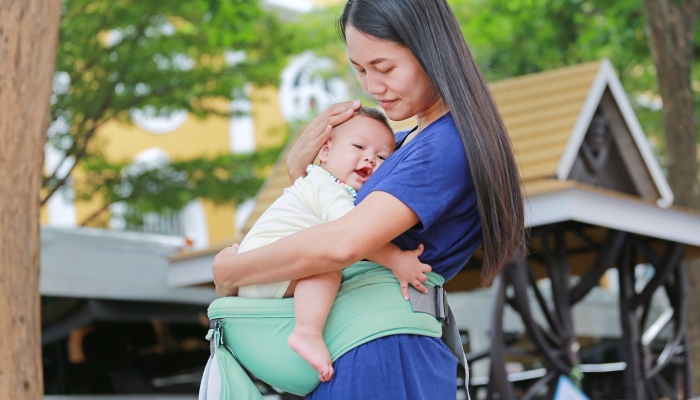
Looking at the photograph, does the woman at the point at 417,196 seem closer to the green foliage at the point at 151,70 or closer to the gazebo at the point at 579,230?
the gazebo at the point at 579,230

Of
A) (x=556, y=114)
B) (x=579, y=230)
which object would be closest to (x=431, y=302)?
(x=556, y=114)

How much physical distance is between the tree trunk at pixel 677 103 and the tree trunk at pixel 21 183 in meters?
7.63

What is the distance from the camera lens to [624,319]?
8711 millimetres

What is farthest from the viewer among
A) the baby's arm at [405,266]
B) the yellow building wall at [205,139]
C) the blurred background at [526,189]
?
the yellow building wall at [205,139]

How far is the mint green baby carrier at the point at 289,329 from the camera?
2.14 m

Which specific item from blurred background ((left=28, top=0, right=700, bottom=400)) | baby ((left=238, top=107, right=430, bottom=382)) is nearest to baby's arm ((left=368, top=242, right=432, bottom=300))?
baby ((left=238, top=107, right=430, bottom=382))

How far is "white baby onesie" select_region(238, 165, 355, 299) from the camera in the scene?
222 centimetres

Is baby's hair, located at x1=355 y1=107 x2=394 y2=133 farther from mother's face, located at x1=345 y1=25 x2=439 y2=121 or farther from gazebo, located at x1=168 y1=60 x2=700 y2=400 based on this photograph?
gazebo, located at x1=168 y1=60 x2=700 y2=400

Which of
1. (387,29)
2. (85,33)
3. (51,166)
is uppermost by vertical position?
(51,166)

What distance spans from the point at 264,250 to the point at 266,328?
0.62 feet

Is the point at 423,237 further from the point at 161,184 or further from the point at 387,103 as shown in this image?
the point at 161,184

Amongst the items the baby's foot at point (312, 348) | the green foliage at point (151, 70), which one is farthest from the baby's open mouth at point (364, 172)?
the green foliage at point (151, 70)

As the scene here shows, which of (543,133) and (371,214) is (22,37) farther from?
(543,133)

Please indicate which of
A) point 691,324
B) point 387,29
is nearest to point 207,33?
point 691,324
